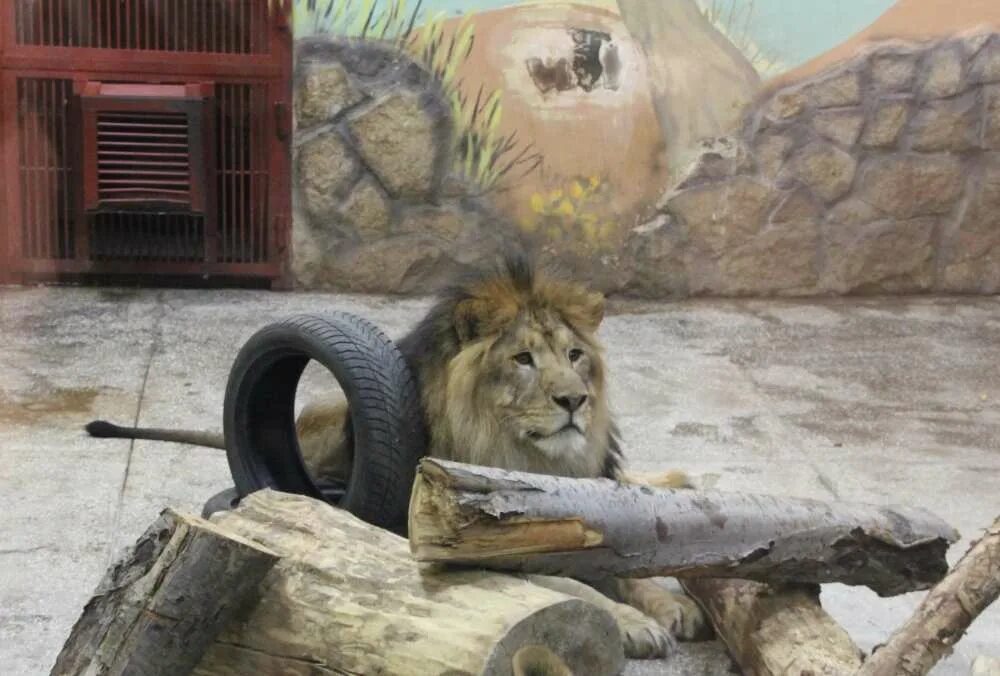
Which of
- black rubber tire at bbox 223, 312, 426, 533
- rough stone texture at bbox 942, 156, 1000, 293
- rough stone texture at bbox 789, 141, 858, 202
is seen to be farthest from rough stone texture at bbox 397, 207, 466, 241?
black rubber tire at bbox 223, 312, 426, 533

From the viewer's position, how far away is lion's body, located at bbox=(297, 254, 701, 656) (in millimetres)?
3832

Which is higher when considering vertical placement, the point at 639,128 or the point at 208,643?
the point at 639,128

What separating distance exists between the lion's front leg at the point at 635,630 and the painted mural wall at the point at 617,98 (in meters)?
3.83

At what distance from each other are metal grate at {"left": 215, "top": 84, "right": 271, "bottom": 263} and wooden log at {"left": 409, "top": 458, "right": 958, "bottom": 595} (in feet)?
13.5

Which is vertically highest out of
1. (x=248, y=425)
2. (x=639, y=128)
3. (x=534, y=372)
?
(x=639, y=128)

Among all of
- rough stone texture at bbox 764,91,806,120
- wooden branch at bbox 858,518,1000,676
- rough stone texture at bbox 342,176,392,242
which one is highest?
rough stone texture at bbox 764,91,806,120

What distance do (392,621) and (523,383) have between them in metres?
1.05

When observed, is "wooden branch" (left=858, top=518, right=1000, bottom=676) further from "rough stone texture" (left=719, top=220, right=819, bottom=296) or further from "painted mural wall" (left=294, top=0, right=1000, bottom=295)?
"rough stone texture" (left=719, top=220, right=819, bottom=296)

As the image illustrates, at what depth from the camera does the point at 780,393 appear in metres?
6.10

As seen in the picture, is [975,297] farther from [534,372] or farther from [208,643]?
[208,643]

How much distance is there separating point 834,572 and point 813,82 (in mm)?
4362

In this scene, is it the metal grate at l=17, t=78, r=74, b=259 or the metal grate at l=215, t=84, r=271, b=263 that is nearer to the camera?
the metal grate at l=17, t=78, r=74, b=259

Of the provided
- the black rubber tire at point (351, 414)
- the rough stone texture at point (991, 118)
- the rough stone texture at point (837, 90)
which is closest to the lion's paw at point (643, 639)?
the black rubber tire at point (351, 414)

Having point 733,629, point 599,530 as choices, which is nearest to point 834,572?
point 733,629
